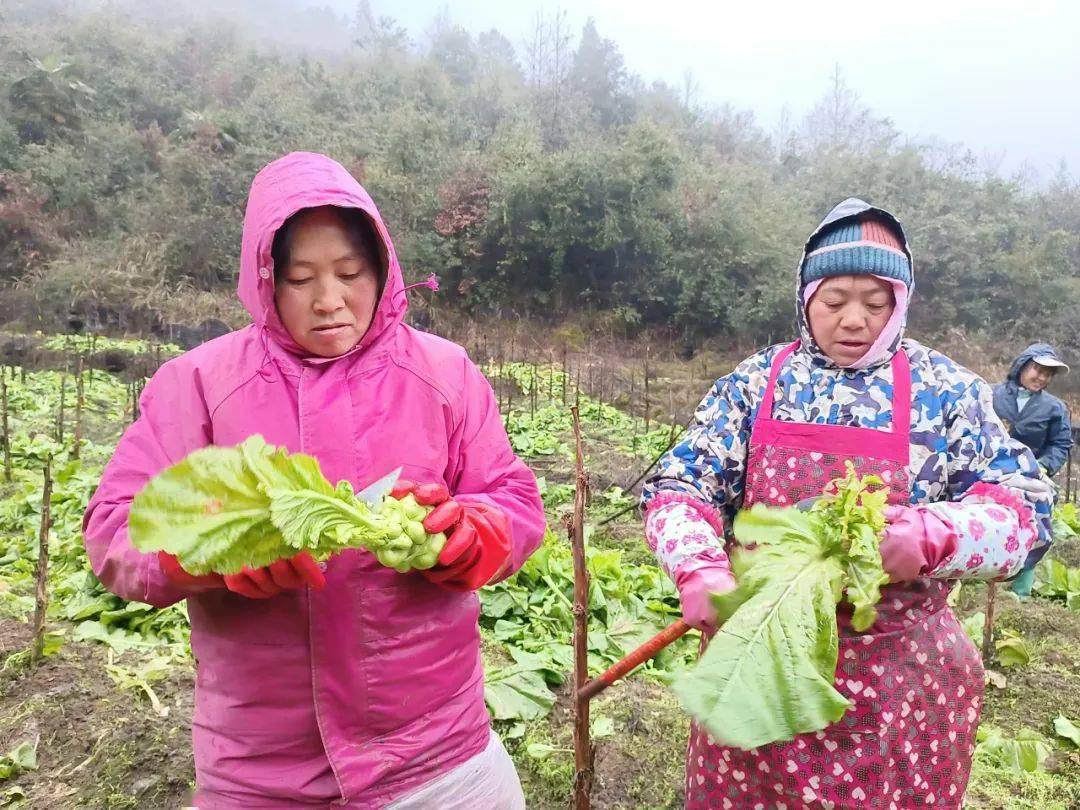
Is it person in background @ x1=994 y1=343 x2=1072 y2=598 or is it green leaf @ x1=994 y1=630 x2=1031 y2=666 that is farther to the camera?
person in background @ x1=994 y1=343 x2=1072 y2=598

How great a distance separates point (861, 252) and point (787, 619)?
808 mm

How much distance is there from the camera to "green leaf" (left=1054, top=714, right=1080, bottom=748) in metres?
3.06

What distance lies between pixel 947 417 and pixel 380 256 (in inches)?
49.2

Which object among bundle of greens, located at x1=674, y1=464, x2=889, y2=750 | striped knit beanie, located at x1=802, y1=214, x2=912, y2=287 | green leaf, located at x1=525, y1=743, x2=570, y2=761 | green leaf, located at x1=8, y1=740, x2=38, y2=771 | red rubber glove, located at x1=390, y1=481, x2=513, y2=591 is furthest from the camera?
green leaf, located at x1=525, y1=743, x2=570, y2=761

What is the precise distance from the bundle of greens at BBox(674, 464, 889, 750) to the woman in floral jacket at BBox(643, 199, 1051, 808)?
18 centimetres

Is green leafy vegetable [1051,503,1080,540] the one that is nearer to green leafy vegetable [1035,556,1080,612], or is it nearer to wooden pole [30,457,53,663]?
green leafy vegetable [1035,556,1080,612]

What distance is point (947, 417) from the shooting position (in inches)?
55.3

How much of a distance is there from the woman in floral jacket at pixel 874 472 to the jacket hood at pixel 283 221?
70 cm

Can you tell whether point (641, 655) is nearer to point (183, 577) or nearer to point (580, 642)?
point (580, 642)

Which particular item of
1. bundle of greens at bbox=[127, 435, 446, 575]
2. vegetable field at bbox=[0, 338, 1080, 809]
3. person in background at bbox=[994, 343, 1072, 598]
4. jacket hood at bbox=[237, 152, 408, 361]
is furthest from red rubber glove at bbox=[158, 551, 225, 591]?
person in background at bbox=[994, 343, 1072, 598]

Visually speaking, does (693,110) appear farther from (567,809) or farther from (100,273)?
(567,809)

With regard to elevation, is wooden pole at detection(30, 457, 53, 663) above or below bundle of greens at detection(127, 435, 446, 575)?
below

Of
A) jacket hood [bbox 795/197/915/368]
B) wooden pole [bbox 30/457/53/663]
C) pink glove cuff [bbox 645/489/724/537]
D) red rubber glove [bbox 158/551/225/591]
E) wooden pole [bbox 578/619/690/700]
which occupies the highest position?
jacket hood [bbox 795/197/915/368]

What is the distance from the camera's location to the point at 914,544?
1.16 m
